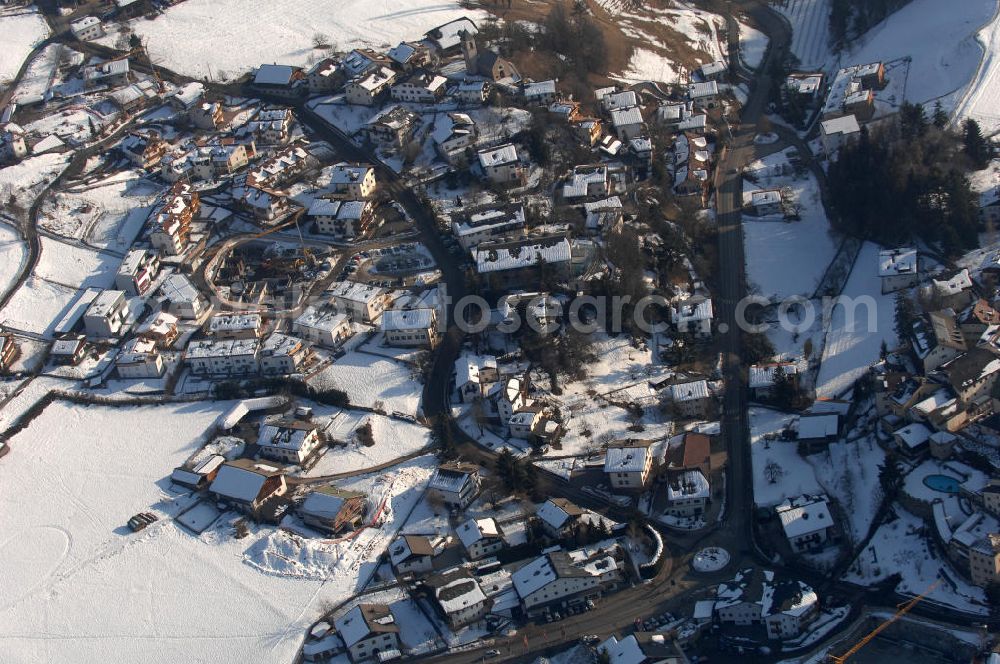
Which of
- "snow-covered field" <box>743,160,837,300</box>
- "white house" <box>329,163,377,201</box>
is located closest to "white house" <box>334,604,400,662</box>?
"snow-covered field" <box>743,160,837,300</box>

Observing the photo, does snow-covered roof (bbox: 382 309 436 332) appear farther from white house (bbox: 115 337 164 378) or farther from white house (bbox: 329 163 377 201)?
white house (bbox: 115 337 164 378)

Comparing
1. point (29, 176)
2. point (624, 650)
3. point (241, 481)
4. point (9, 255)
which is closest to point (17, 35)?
point (29, 176)

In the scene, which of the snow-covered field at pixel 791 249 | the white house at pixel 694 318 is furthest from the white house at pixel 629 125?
the white house at pixel 694 318

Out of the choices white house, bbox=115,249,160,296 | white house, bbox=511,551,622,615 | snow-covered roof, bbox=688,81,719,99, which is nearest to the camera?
white house, bbox=511,551,622,615

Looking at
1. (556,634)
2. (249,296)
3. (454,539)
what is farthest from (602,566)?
(249,296)

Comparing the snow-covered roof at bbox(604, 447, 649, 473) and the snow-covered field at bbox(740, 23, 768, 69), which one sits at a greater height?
the snow-covered field at bbox(740, 23, 768, 69)

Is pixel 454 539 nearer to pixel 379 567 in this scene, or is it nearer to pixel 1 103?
pixel 379 567
